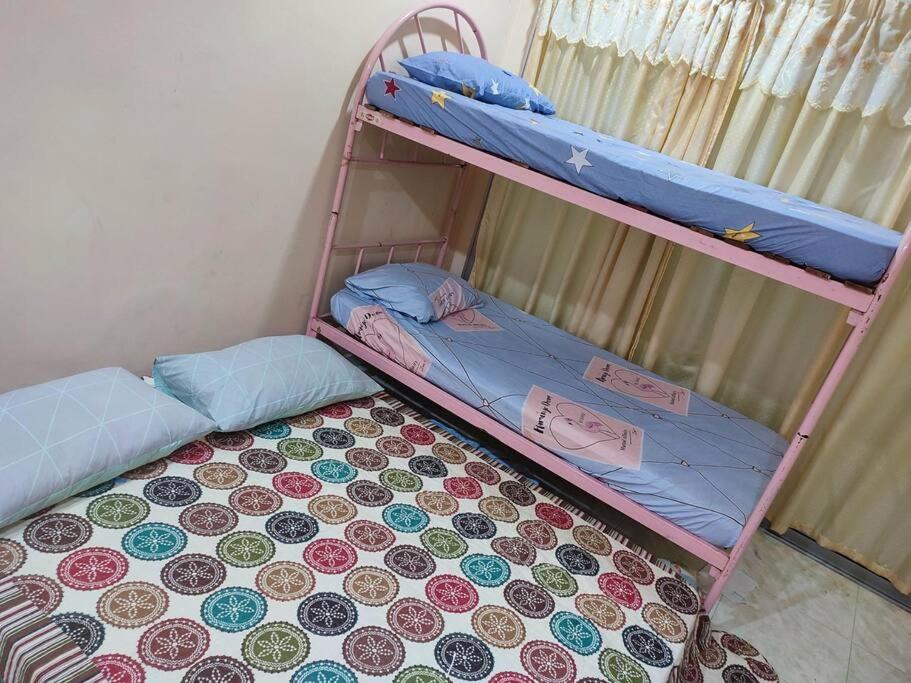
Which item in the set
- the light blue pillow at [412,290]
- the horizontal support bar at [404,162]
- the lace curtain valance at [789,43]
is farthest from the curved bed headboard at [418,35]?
the light blue pillow at [412,290]

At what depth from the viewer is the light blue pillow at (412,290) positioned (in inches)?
115

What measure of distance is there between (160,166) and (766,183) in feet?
8.48

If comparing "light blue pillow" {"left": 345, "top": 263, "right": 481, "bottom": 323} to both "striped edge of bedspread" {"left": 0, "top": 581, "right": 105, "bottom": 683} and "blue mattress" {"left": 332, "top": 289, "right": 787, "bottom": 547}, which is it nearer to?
"blue mattress" {"left": 332, "top": 289, "right": 787, "bottom": 547}

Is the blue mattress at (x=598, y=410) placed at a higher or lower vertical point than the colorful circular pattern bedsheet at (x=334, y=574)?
higher

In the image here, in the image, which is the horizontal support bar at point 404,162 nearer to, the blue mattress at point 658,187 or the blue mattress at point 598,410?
the blue mattress at point 658,187

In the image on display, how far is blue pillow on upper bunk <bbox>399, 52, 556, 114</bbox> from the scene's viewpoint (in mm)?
2645

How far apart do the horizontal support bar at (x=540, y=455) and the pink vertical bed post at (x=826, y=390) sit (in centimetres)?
10

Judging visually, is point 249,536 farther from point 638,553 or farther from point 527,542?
point 638,553

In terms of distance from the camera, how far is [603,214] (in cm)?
226

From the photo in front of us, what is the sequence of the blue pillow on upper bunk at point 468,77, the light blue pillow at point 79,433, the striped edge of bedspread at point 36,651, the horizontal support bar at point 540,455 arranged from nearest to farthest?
the striped edge of bedspread at point 36,651, the light blue pillow at point 79,433, the horizontal support bar at point 540,455, the blue pillow on upper bunk at point 468,77

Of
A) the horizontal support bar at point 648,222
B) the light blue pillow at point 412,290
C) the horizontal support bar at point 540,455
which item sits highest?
the horizontal support bar at point 648,222

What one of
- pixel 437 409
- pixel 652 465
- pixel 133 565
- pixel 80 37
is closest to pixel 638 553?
pixel 652 465

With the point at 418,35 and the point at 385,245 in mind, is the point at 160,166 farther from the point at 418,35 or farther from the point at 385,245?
the point at 418,35

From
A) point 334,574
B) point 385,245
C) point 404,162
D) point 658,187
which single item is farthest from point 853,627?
point 404,162
